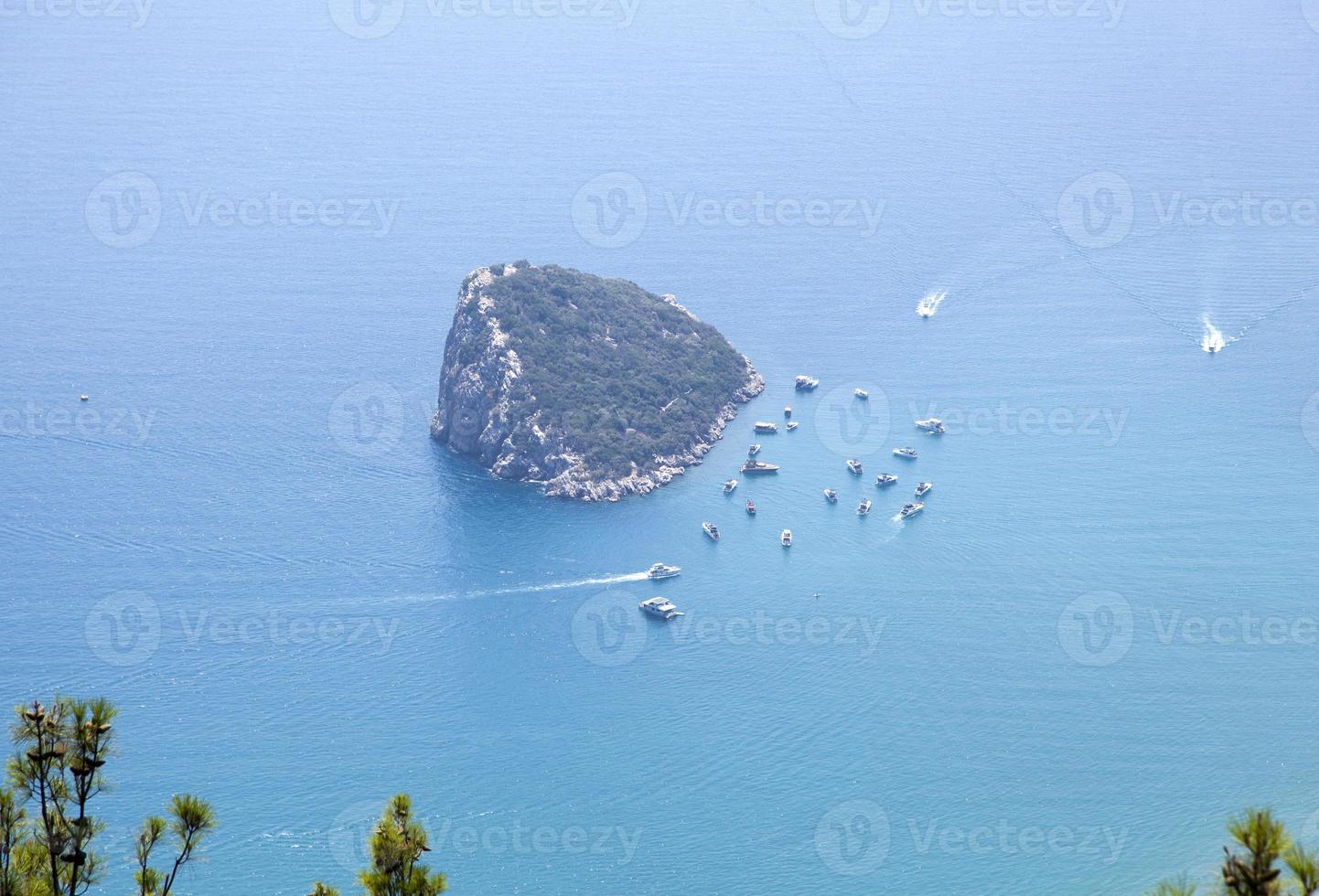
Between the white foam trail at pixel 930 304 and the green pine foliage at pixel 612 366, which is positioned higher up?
the white foam trail at pixel 930 304

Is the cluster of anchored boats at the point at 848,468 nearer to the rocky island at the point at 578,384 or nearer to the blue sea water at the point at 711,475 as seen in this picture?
the blue sea water at the point at 711,475

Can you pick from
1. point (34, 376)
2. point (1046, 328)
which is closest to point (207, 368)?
point (34, 376)

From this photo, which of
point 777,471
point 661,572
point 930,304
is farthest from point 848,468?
point 930,304

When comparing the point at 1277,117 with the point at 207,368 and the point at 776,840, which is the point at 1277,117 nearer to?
the point at 207,368

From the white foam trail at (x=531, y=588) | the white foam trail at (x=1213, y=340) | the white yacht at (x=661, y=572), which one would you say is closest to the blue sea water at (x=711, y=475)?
the white foam trail at (x=531, y=588)

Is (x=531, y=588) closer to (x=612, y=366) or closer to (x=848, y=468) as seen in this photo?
(x=848, y=468)

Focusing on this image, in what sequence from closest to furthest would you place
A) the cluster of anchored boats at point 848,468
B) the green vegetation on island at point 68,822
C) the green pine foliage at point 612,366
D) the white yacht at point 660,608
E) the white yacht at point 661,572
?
the green vegetation on island at point 68,822
the white yacht at point 660,608
the white yacht at point 661,572
the cluster of anchored boats at point 848,468
the green pine foliage at point 612,366
